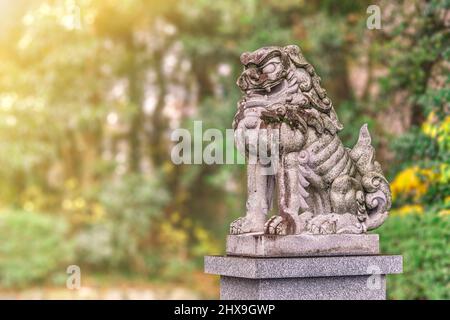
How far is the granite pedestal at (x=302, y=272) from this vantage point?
19.7 feet

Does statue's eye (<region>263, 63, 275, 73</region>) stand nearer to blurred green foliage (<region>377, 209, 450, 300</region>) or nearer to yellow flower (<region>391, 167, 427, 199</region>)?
blurred green foliage (<region>377, 209, 450, 300</region>)

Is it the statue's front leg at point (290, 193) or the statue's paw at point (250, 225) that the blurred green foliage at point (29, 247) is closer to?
the statue's paw at point (250, 225)

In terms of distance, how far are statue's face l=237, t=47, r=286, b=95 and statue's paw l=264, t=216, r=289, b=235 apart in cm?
112

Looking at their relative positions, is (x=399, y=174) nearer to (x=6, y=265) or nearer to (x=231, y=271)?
(x=231, y=271)

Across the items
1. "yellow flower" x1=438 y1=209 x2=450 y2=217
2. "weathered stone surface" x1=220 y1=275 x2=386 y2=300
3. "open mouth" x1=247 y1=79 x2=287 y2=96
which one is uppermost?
"open mouth" x1=247 y1=79 x2=287 y2=96

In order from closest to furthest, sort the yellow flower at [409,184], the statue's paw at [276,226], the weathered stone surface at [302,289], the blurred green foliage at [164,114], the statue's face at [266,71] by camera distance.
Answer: the weathered stone surface at [302,289] → the statue's paw at [276,226] → the statue's face at [266,71] → the yellow flower at [409,184] → the blurred green foliage at [164,114]

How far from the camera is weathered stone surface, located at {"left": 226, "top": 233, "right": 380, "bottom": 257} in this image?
6133 mm

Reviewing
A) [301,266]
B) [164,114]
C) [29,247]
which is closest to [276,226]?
[301,266]

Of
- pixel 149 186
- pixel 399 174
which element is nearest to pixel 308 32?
pixel 399 174

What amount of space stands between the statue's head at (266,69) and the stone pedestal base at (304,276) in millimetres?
1481

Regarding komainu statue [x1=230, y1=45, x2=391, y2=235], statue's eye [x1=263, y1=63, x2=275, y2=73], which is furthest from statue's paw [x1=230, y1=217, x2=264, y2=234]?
statue's eye [x1=263, y1=63, x2=275, y2=73]

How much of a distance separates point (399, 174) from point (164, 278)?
23.7 feet

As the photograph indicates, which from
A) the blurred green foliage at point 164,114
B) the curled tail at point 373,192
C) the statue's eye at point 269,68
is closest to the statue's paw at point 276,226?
the curled tail at point 373,192

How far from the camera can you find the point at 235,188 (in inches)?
650
